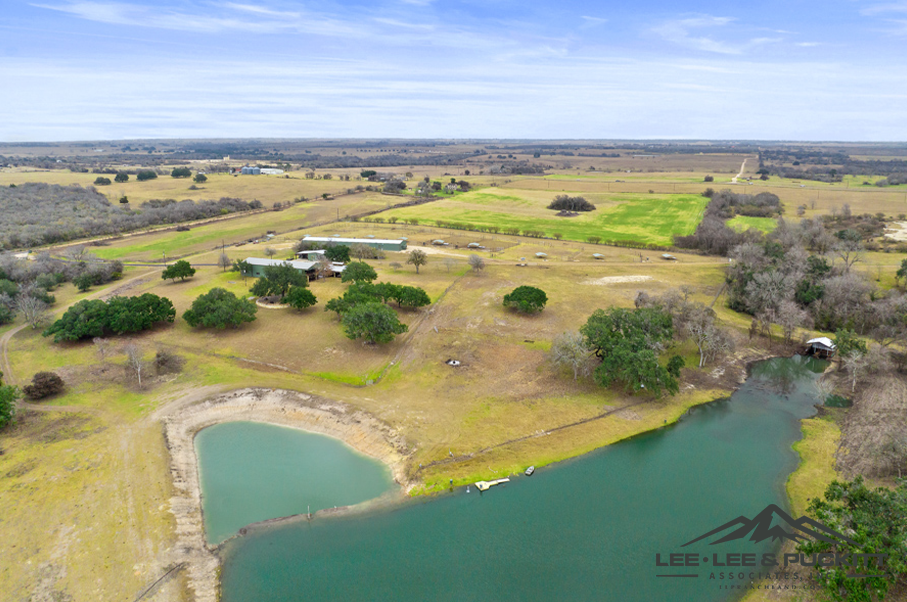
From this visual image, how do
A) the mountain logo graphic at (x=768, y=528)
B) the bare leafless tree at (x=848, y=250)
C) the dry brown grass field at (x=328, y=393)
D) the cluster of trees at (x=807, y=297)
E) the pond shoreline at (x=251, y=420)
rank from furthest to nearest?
the bare leafless tree at (x=848, y=250)
the cluster of trees at (x=807, y=297)
the mountain logo graphic at (x=768, y=528)
the dry brown grass field at (x=328, y=393)
the pond shoreline at (x=251, y=420)

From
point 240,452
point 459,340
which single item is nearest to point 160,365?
point 240,452

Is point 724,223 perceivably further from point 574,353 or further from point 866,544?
point 866,544

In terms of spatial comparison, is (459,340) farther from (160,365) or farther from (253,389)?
(160,365)

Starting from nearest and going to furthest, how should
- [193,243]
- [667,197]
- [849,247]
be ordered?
[849,247]
[193,243]
[667,197]

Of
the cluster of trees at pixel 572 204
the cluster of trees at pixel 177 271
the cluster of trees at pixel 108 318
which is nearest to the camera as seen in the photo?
the cluster of trees at pixel 108 318

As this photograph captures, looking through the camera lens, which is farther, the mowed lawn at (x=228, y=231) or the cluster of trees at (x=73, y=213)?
the cluster of trees at (x=73, y=213)

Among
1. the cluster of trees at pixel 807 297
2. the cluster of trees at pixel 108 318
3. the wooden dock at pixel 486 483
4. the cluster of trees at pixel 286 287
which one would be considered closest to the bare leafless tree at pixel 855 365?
the cluster of trees at pixel 807 297

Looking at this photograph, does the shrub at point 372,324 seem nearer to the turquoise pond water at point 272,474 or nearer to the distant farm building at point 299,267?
the turquoise pond water at point 272,474
